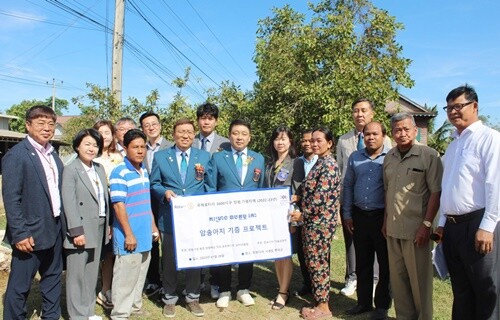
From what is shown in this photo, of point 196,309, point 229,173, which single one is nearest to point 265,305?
point 196,309

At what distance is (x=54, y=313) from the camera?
12.9 ft

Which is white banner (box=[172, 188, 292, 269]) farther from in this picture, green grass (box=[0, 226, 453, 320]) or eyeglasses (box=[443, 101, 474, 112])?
eyeglasses (box=[443, 101, 474, 112])

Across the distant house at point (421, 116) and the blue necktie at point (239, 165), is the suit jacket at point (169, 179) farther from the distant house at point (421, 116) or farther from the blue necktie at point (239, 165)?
the distant house at point (421, 116)

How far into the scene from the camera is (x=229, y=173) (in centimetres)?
460

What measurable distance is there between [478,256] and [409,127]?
1285 mm

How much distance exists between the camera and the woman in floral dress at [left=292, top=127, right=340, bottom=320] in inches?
167

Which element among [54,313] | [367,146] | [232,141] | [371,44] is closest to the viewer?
[54,313]

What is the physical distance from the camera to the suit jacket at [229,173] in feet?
15.1

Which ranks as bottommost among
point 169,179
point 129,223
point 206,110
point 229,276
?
point 229,276

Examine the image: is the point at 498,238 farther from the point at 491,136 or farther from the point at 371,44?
the point at 371,44

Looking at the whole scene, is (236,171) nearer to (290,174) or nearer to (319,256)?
(290,174)

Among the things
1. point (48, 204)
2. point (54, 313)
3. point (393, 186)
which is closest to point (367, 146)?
point (393, 186)

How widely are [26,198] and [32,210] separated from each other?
0.12m

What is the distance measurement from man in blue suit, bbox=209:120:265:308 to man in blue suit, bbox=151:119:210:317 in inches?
8.8
